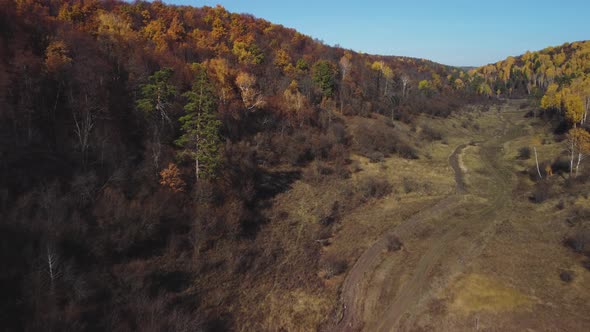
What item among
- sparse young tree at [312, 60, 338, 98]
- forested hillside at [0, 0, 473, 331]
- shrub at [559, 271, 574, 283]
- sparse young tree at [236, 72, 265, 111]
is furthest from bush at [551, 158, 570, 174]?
sparse young tree at [236, 72, 265, 111]

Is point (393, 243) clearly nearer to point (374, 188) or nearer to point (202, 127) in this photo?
point (374, 188)

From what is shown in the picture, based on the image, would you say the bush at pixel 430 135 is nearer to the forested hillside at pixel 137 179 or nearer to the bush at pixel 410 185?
the forested hillside at pixel 137 179

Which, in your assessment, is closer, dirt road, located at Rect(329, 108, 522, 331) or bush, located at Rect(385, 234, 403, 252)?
dirt road, located at Rect(329, 108, 522, 331)

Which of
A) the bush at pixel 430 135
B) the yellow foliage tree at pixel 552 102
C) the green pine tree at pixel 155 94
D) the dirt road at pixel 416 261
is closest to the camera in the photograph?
the dirt road at pixel 416 261

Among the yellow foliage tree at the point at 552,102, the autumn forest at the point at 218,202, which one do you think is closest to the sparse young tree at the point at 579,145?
the autumn forest at the point at 218,202

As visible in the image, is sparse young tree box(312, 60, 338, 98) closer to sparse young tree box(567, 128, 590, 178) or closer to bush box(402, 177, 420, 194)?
bush box(402, 177, 420, 194)

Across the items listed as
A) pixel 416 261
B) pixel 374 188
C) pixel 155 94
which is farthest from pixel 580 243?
pixel 155 94
